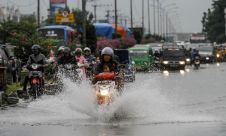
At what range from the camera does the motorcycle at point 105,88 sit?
15.3m

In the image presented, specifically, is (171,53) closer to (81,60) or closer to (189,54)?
(189,54)

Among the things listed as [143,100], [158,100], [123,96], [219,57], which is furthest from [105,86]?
[219,57]

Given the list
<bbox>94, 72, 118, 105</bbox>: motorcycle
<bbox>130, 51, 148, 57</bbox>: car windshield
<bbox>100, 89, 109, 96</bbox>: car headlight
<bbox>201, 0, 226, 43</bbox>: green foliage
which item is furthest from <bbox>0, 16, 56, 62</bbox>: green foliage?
<bbox>201, 0, 226, 43</bbox>: green foliage

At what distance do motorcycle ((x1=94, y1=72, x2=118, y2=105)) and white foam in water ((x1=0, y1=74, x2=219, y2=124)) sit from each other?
0.14 metres

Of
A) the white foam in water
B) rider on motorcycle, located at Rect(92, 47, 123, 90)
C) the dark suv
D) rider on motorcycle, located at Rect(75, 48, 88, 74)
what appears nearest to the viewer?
the white foam in water

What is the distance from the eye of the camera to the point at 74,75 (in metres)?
25.0

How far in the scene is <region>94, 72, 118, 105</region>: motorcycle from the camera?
1527 cm

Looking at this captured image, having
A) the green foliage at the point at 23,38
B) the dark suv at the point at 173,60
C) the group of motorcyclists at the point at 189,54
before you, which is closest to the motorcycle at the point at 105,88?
the green foliage at the point at 23,38

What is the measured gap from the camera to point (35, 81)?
22141 mm

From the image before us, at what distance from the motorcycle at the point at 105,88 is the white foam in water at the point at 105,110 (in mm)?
136

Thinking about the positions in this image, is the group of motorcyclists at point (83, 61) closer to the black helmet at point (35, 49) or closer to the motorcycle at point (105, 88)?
the black helmet at point (35, 49)

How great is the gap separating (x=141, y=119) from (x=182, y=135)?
3.17 metres

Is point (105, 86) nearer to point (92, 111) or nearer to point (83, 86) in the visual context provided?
point (92, 111)

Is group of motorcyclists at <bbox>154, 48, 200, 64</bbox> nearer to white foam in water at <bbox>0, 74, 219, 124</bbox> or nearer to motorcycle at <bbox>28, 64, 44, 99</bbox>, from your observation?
motorcycle at <bbox>28, 64, 44, 99</bbox>
